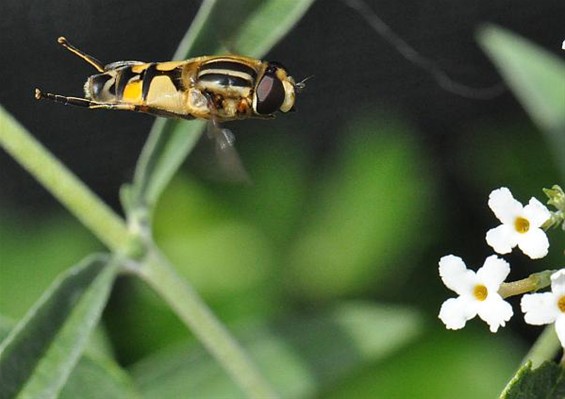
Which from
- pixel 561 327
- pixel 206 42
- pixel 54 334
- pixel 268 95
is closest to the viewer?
pixel 561 327

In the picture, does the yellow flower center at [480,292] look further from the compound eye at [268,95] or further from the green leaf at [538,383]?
the compound eye at [268,95]

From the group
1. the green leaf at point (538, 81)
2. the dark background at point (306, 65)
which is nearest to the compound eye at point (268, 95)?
the green leaf at point (538, 81)

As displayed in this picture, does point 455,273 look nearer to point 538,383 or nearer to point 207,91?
point 538,383

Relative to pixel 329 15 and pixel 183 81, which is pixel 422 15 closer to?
pixel 329 15

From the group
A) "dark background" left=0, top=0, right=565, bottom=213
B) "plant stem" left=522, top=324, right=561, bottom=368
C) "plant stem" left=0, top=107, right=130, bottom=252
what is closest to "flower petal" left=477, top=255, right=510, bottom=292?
"plant stem" left=522, top=324, right=561, bottom=368

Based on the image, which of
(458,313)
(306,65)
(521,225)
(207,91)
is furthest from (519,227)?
(306,65)

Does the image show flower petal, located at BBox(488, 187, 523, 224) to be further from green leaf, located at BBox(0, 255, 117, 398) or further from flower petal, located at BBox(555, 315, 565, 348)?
green leaf, located at BBox(0, 255, 117, 398)
